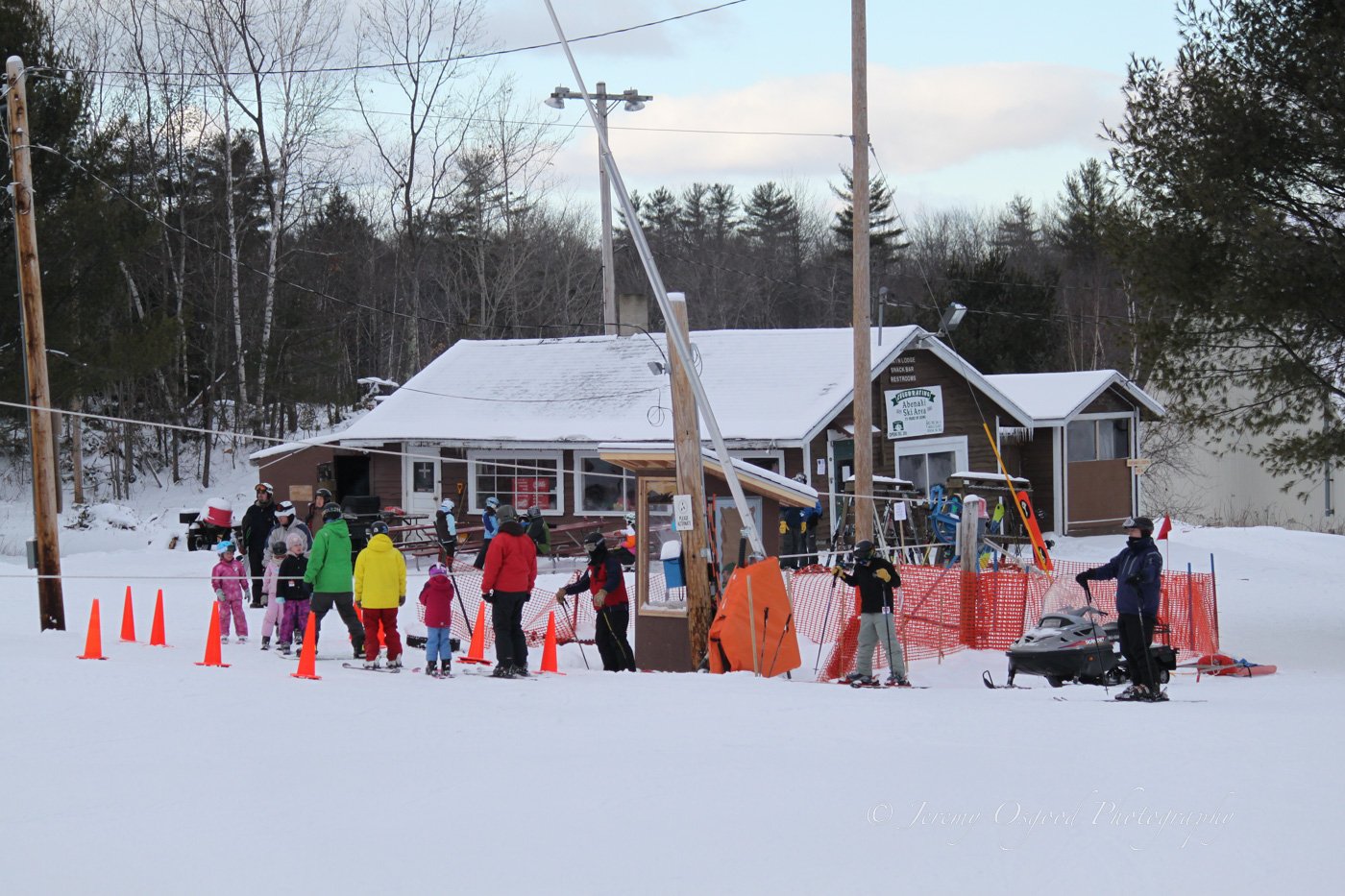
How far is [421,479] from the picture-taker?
98.4 feet

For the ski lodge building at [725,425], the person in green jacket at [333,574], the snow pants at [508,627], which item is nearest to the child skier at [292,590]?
the person in green jacket at [333,574]

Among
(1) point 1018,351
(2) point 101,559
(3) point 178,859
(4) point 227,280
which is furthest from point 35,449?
(1) point 1018,351

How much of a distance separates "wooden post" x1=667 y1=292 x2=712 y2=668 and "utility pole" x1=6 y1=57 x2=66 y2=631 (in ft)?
25.8

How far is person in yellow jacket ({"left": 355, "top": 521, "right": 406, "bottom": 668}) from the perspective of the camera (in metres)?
13.4

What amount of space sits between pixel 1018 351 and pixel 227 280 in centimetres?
2535

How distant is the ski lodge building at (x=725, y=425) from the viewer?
27219 mm

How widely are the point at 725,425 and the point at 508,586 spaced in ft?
46.7

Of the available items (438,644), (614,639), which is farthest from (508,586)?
(614,639)

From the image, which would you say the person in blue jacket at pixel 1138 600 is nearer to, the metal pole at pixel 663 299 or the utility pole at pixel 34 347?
the metal pole at pixel 663 299

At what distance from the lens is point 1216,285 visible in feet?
58.0

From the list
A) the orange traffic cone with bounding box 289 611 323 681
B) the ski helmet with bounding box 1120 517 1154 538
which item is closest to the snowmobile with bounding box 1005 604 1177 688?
the ski helmet with bounding box 1120 517 1154 538

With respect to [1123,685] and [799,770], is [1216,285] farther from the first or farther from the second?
[799,770]

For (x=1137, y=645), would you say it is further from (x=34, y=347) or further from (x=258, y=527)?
(x=34, y=347)

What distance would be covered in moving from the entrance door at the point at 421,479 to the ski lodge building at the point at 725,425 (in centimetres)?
3
